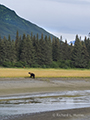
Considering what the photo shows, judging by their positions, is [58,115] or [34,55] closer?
[58,115]

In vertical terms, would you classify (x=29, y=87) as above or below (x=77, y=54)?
below

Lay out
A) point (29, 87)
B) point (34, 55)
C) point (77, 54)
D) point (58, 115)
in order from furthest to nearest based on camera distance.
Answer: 1. point (77, 54)
2. point (34, 55)
3. point (29, 87)
4. point (58, 115)

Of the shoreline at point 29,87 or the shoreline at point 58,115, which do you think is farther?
the shoreline at point 29,87

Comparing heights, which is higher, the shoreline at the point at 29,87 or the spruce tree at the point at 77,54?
the spruce tree at the point at 77,54

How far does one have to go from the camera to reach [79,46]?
254 ft

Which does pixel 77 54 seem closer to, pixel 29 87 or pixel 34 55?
pixel 34 55

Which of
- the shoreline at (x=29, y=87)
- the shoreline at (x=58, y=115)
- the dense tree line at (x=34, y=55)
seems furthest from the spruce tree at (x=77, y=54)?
the shoreline at (x=58, y=115)

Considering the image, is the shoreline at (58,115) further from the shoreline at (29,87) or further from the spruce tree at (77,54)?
the spruce tree at (77,54)

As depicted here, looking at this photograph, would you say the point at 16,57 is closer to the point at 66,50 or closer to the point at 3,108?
the point at 66,50

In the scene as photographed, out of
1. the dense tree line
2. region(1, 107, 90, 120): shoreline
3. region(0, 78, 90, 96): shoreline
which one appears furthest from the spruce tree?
region(1, 107, 90, 120): shoreline

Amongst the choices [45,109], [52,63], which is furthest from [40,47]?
[45,109]

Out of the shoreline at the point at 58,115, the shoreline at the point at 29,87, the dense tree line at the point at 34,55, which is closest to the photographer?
the shoreline at the point at 58,115

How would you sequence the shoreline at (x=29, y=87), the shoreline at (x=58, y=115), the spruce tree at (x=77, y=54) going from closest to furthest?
the shoreline at (x=58, y=115) < the shoreline at (x=29, y=87) < the spruce tree at (x=77, y=54)

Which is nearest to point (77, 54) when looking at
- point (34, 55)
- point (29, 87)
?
point (34, 55)
